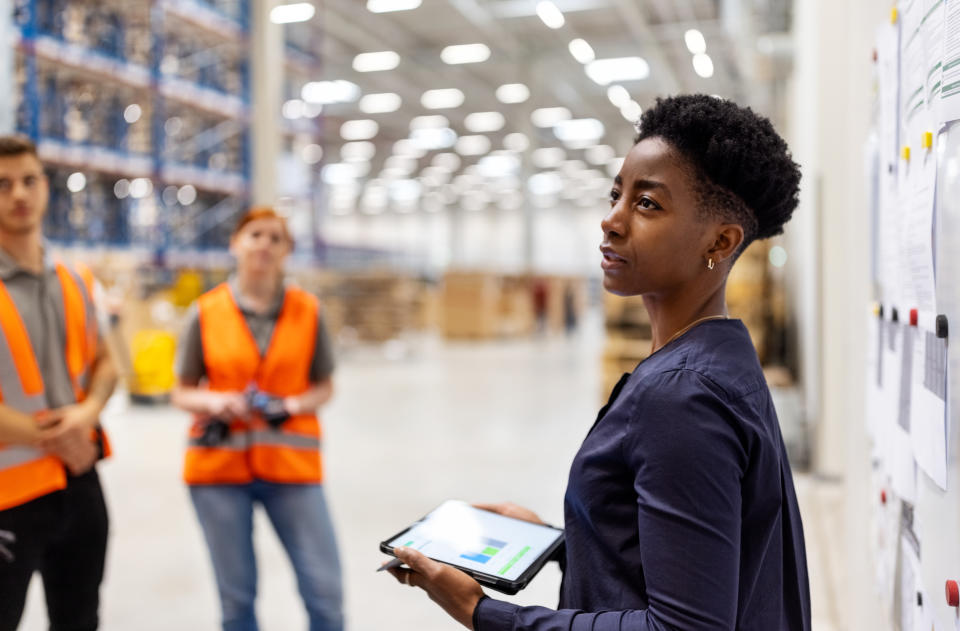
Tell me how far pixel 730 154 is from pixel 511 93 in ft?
74.2

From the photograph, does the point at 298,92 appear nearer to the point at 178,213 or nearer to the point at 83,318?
the point at 178,213

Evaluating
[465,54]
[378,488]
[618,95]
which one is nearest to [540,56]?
[465,54]

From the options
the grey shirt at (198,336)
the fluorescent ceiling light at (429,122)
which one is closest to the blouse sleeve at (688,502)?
the grey shirt at (198,336)

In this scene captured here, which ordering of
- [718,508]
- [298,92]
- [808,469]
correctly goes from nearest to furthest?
1. [718,508]
2. [808,469]
3. [298,92]

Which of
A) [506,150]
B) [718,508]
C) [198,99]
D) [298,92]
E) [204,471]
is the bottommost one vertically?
[204,471]

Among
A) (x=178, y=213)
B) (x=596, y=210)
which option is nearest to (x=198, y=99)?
(x=178, y=213)

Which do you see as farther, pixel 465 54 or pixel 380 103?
pixel 380 103

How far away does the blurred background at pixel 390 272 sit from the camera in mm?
4281

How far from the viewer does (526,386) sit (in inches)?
482

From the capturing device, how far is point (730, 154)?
3.94ft

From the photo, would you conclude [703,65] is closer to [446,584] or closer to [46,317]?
[46,317]

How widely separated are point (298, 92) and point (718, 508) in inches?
554

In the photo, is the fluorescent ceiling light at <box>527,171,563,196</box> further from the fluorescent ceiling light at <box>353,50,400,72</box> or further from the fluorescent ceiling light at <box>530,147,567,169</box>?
the fluorescent ceiling light at <box>353,50,400,72</box>

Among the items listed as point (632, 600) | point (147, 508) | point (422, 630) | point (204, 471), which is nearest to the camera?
point (632, 600)
